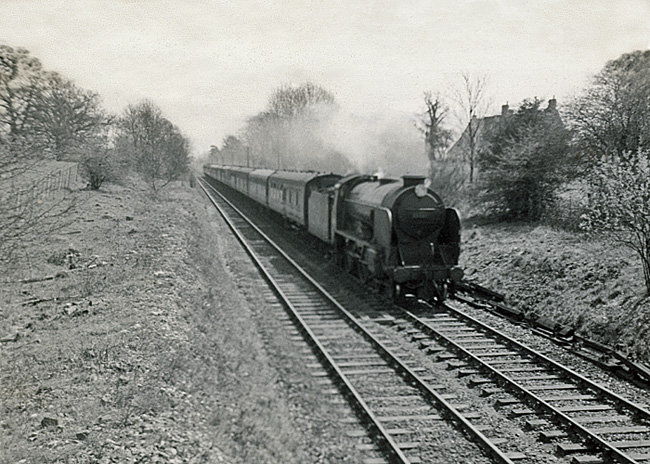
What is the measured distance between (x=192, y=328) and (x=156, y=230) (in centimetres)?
1120

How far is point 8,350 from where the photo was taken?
8.71 m

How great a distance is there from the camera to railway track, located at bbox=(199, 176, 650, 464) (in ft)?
22.5

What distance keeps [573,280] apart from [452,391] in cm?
608

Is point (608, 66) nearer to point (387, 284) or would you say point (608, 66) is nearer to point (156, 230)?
point (387, 284)

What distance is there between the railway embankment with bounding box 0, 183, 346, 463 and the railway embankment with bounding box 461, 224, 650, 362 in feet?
19.7

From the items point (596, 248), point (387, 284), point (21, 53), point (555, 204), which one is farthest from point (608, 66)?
point (21, 53)

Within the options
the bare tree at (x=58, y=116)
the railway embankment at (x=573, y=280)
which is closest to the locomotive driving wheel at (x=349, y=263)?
the railway embankment at (x=573, y=280)

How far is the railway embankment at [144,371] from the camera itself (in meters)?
6.13

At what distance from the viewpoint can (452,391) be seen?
27.6 ft

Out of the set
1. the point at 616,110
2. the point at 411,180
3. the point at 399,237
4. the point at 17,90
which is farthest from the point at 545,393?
the point at 616,110

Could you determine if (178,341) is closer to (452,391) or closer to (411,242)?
(452,391)

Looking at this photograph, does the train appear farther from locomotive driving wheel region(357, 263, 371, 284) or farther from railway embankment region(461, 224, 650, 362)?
railway embankment region(461, 224, 650, 362)

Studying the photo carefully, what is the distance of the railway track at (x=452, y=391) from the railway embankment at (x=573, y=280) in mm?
1928

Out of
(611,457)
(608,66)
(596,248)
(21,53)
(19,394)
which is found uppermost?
(608,66)
